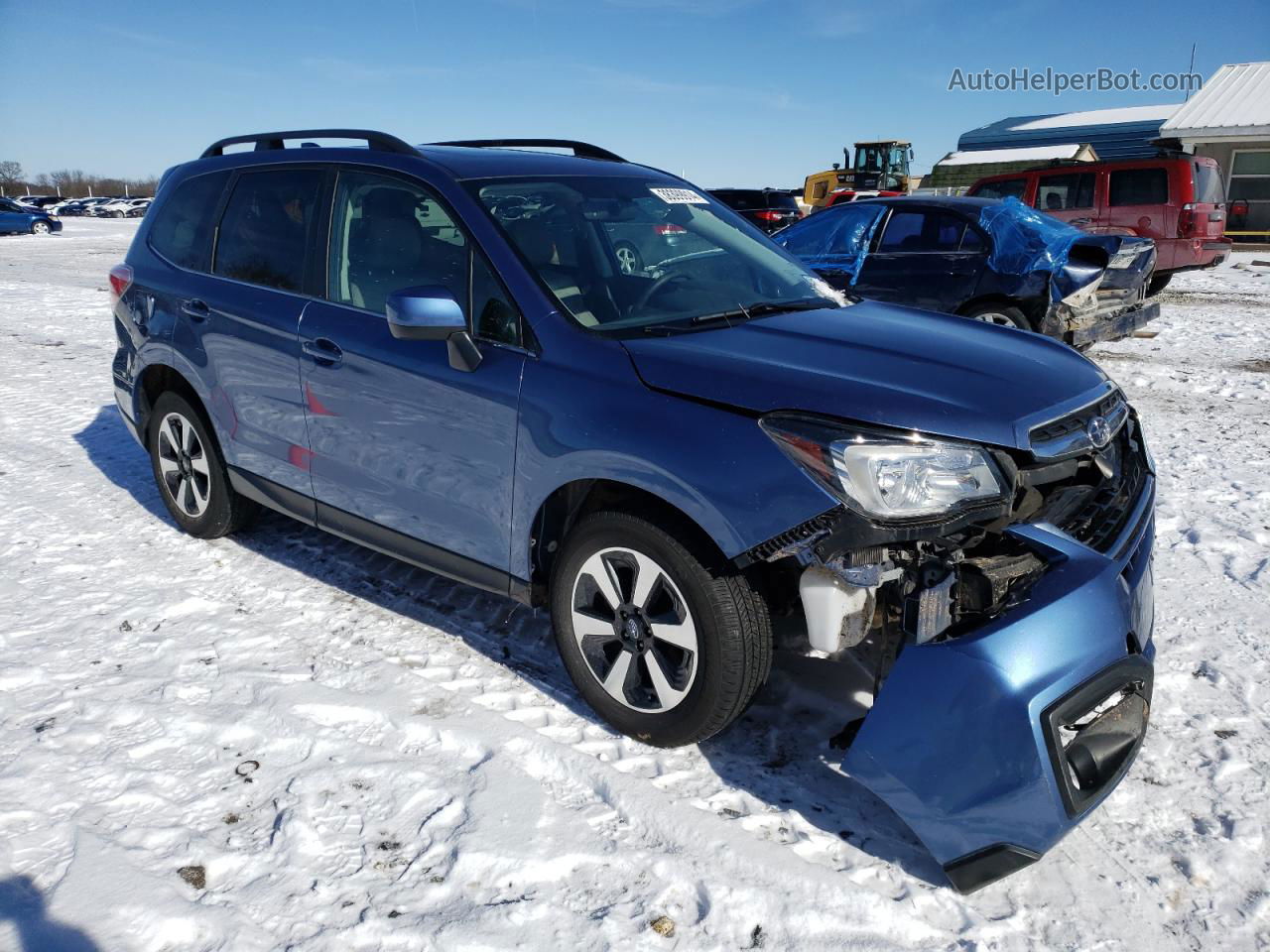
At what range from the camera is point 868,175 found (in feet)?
102

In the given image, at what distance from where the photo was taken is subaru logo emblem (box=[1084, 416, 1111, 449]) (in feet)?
8.91

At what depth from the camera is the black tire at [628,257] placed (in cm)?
343

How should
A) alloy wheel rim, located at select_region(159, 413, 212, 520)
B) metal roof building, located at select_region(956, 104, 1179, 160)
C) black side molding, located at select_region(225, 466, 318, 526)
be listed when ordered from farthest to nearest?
metal roof building, located at select_region(956, 104, 1179, 160) → alloy wheel rim, located at select_region(159, 413, 212, 520) → black side molding, located at select_region(225, 466, 318, 526)

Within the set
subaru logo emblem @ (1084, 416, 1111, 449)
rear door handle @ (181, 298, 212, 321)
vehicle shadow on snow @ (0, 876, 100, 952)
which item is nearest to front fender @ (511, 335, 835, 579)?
subaru logo emblem @ (1084, 416, 1111, 449)

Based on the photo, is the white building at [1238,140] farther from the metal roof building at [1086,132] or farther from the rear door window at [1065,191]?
the rear door window at [1065,191]

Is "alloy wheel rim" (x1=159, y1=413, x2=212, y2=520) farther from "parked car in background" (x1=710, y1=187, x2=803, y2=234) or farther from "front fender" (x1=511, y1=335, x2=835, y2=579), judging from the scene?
"parked car in background" (x1=710, y1=187, x2=803, y2=234)

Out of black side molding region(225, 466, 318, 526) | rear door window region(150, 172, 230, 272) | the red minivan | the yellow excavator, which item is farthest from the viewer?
the yellow excavator

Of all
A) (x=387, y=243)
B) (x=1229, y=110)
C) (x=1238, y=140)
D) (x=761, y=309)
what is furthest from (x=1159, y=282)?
(x=1229, y=110)

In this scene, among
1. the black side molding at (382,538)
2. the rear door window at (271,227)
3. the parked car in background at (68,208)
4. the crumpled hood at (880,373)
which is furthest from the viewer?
the parked car in background at (68,208)

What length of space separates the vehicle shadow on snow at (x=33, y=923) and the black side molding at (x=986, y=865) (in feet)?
6.79

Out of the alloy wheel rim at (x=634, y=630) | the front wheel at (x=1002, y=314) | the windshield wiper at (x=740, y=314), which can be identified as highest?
the windshield wiper at (x=740, y=314)

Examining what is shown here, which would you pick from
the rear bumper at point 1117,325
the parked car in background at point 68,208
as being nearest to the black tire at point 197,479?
the rear bumper at point 1117,325

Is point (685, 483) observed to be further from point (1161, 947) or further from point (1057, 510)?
point (1161, 947)

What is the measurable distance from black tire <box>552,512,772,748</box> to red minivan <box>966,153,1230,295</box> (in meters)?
11.7
